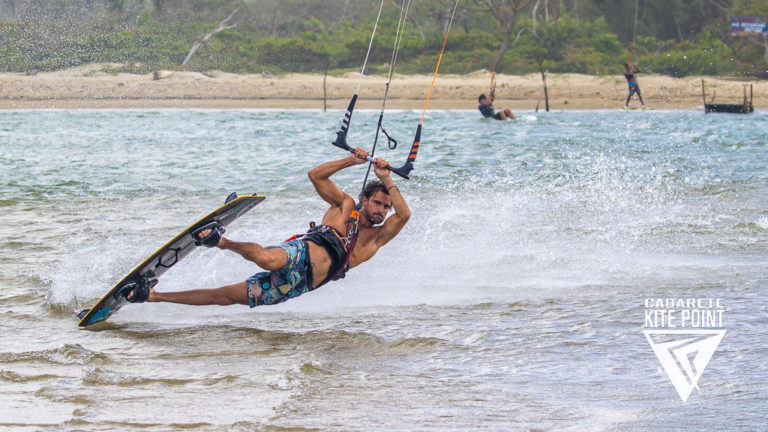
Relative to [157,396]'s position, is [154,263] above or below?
above

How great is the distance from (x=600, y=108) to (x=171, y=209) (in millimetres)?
21696

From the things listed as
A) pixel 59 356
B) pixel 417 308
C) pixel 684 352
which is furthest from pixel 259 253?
pixel 684 352

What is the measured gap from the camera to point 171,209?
10.3 meters

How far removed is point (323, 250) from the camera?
17.3ft

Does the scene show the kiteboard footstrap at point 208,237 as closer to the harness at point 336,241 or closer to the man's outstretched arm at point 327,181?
the harness at point 336,241

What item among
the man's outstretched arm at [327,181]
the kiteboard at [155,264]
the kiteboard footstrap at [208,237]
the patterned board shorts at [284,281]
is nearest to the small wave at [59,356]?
the kiteboard at [155,264]

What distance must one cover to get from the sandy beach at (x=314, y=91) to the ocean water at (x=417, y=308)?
15266 millimetres

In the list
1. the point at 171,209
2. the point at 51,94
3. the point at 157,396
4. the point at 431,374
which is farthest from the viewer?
the point at 51,94

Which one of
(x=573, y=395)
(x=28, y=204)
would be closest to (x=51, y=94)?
(x=28, y=204)

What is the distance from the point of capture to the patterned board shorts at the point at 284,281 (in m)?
5.12

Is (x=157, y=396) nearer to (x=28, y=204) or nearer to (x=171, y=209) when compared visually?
(x=171, y=209)

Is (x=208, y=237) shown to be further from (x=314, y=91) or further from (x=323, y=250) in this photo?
(x=314, y=91)

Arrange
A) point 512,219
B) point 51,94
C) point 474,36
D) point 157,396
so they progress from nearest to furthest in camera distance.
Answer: point 157,396 < point 512,219 < point 51,94 < point 474,36

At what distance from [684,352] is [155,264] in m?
3.26
